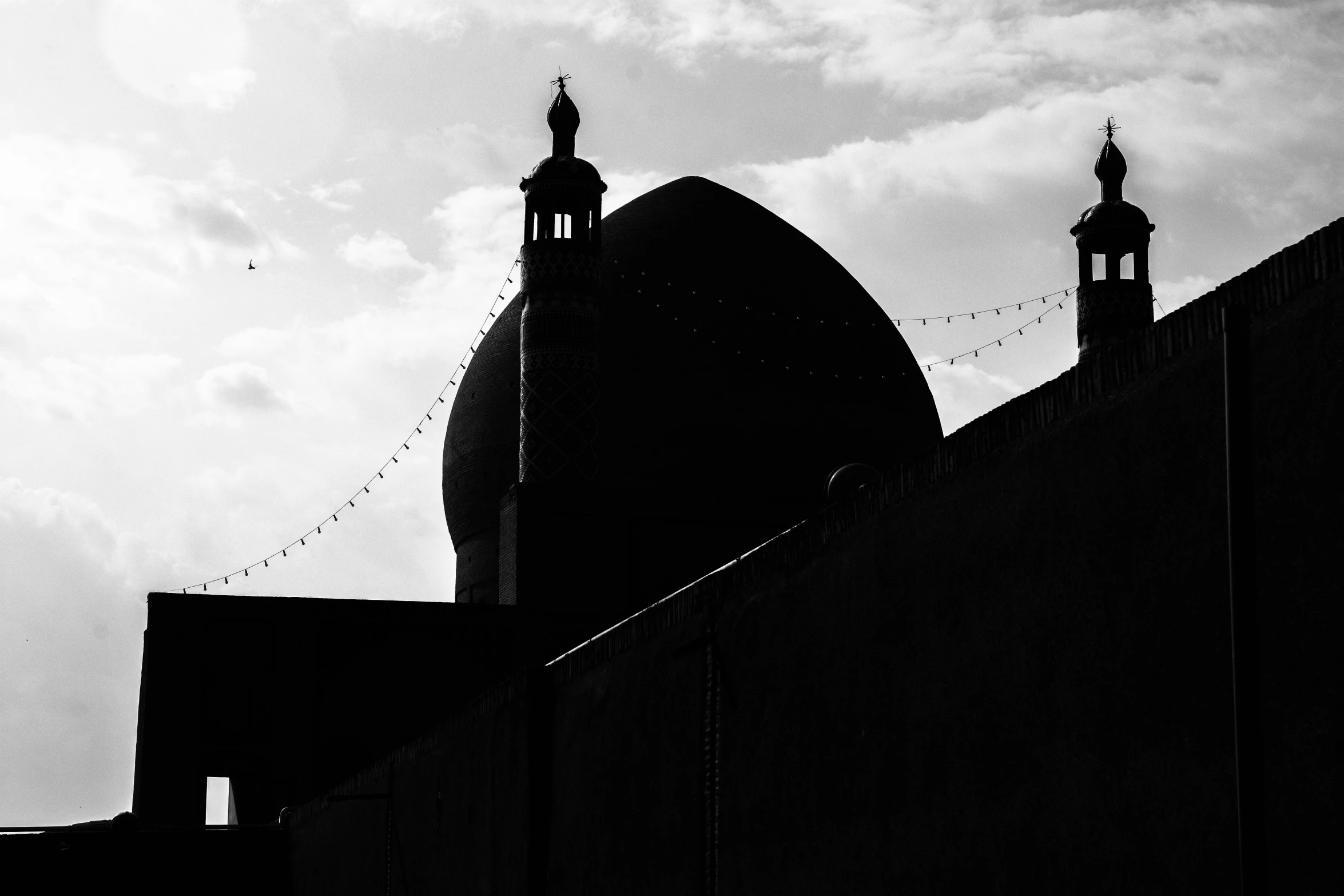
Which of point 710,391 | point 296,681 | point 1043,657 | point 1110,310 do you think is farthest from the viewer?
point 1110,310

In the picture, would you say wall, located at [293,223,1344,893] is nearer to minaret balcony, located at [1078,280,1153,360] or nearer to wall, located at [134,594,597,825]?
wall, located at [134,594,597,825]

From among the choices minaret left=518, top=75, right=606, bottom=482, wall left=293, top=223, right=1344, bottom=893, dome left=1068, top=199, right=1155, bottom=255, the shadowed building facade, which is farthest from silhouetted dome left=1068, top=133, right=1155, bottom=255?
wall left=293, top=223, right=1344, bottom=893

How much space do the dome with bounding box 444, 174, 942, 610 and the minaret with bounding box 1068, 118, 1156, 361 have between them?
1810mm

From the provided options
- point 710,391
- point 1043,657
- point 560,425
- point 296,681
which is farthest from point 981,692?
point 710,391

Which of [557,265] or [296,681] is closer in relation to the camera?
[296,681]

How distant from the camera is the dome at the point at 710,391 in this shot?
629 inches

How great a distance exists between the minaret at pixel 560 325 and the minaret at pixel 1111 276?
4936 millimetres

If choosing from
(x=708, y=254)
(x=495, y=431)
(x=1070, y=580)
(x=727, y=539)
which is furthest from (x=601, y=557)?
(x=1070, y=580)

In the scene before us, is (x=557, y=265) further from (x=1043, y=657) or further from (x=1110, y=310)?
(x=1043, y=657)

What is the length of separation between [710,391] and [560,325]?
2030 millimetres

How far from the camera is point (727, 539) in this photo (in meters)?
15.9

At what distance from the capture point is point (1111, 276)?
1786 centimetres

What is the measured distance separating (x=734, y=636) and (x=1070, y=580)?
5.83ft

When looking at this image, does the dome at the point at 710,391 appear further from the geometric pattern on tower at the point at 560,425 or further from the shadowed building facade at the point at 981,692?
the shadowed building facade at the point at 981,692
